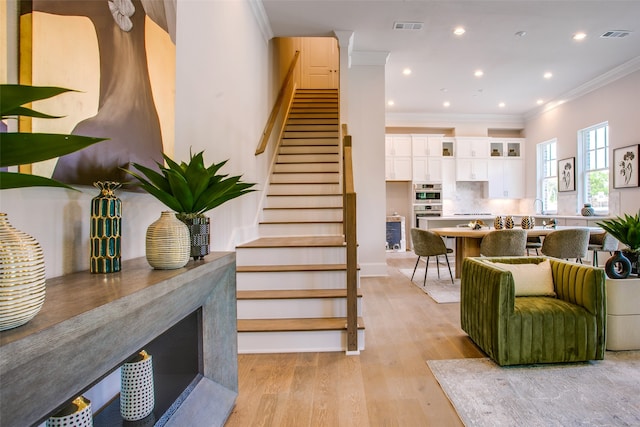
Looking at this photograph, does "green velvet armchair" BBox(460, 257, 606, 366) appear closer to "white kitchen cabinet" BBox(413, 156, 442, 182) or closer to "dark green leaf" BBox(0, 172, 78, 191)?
"dark green leaf" BBox(0, 172, 78, 191)

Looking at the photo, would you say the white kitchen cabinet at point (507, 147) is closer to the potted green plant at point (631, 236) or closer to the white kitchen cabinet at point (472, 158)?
the white kitchen cabinet at point (472, 158)

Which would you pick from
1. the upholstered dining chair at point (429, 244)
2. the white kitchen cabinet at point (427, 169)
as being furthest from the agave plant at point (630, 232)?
the white kitchen cabinet at point (427, 169)

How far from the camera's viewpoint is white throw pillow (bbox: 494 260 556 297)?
8.99ft

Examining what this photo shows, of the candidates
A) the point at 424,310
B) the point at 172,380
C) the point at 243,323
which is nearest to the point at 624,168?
the point at 424,310

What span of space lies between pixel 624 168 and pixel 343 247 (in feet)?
18.9

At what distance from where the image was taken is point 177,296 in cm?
128

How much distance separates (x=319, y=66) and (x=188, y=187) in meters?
7.39

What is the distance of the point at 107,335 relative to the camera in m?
0.88

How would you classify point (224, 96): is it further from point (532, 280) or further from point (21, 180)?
point (532, 280)

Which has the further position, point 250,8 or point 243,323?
point 250,8

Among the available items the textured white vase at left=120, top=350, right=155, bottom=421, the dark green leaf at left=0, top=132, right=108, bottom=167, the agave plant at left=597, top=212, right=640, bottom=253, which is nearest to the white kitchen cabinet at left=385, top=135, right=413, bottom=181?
the agave plant at left=597, top=212, right=640, bottom=253

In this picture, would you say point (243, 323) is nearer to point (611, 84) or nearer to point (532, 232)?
point (532, 232)

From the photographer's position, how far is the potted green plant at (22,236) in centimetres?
65

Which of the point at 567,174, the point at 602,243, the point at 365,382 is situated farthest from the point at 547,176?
the point at 365,382
